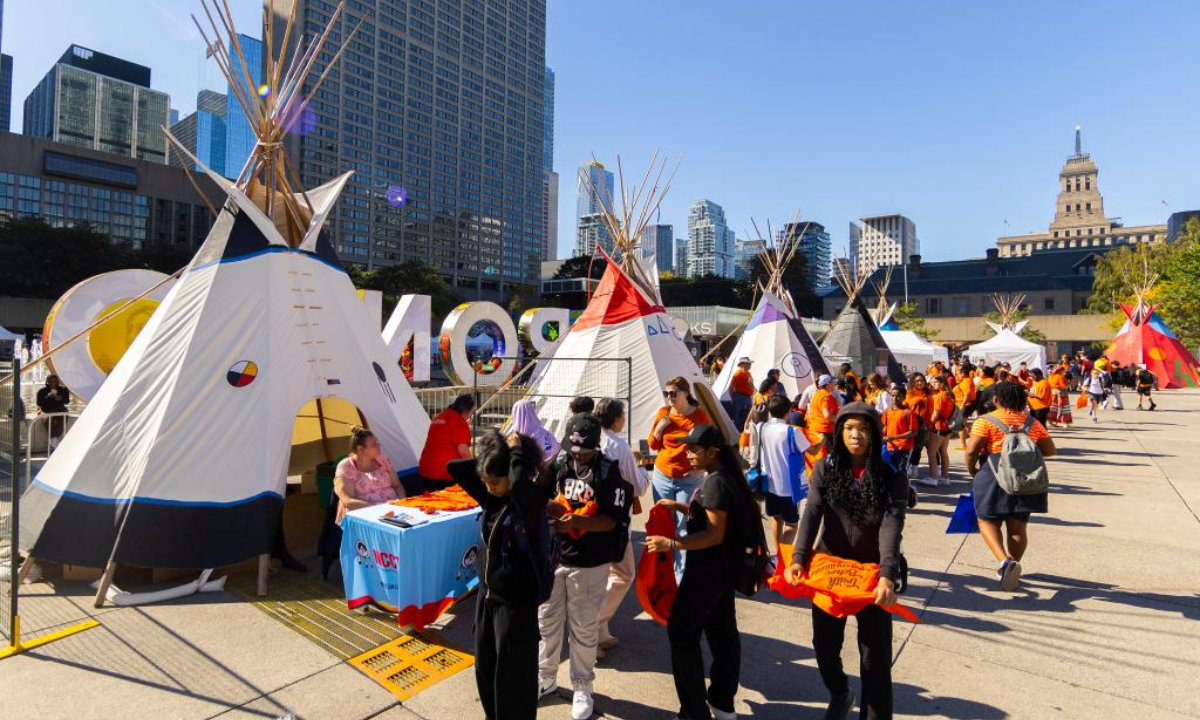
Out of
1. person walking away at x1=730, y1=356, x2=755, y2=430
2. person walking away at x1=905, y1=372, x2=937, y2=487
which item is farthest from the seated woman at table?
person walking away at x1=905, y1=372, x2=937, y2=487

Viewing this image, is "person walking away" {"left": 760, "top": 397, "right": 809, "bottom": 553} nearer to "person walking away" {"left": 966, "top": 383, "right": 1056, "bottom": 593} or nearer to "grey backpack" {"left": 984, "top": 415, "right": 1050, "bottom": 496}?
"person walking away" {"left": 966, "top": 383, "right": 1056, "bottom": 593}

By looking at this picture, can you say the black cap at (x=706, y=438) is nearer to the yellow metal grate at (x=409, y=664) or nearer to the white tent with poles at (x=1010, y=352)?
the yellow metal grate at (x=409, y=664)

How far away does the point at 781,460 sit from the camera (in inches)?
231

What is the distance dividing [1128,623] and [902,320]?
175ft

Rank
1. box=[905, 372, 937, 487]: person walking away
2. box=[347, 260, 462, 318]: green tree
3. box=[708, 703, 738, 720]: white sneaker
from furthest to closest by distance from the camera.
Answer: box=[347, 260, 462, 318]: green tree
box=[905, 372, 937, 487]: person walking away
box=[708, 703, 738, 720]: white sneaker

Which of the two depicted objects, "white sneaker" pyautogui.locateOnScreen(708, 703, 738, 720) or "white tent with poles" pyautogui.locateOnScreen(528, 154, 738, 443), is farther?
"white tent with poles" pyautogui.locateOnScreen(528, 154, 738, 443)

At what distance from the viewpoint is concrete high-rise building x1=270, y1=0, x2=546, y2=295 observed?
104 m

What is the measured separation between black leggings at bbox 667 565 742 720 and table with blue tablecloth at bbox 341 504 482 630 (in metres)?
1.75

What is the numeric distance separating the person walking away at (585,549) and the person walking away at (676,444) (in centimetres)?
142

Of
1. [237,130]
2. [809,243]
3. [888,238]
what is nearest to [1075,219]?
[888,238]

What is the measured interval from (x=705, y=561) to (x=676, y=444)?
1864 millimetres

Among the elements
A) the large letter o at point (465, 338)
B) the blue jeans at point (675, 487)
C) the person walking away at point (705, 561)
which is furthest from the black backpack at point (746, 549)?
the large letter o at point (465, 338)

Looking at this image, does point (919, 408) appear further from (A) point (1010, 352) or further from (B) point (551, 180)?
(B) point (551, 180)

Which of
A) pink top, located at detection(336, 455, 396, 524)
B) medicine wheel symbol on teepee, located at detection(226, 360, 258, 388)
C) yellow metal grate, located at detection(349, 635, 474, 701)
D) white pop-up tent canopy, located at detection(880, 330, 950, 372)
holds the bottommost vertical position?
yellow metal grate, located at detection(349, 635, 474, 701)
